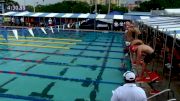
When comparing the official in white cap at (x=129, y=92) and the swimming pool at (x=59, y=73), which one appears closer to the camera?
the official in white cap at (x=129, y=92)

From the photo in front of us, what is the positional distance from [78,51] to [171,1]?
148 ft

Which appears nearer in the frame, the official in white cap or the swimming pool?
the official in white cap

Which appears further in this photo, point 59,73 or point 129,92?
point 59,73

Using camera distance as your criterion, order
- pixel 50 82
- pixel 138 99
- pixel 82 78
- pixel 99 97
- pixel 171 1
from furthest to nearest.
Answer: pixel 171 1 → pixel 82 78 → pixel 50 82 → pixel 99 97 → pixel 138 99

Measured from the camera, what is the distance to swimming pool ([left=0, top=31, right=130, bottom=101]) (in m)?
8.17

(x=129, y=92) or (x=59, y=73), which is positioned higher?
(x=129, y=92)

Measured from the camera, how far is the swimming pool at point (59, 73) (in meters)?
8.17

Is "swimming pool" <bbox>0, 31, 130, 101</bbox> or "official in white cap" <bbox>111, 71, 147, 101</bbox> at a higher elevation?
"official in white cap" <bbox>111, 71, 147, 101</bbox>

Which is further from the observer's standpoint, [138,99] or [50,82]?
[50,82]

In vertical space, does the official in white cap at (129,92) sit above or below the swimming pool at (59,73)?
above

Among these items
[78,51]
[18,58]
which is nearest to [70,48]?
[78,51]

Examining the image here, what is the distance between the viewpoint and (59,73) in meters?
10.6

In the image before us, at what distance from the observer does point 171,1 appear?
56781 mm

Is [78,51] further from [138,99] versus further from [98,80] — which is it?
[138,99]
